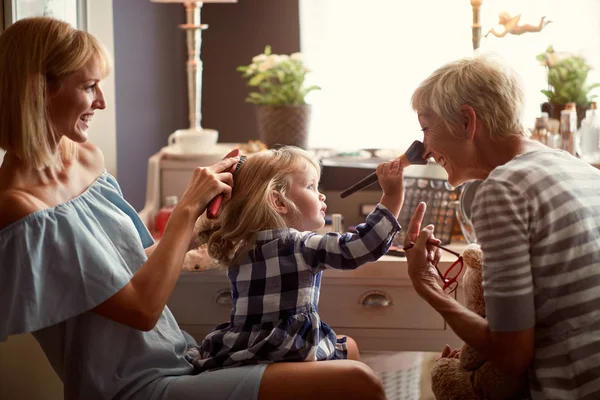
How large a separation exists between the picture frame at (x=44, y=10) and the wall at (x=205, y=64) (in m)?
0.51

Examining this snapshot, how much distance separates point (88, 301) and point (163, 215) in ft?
3.18

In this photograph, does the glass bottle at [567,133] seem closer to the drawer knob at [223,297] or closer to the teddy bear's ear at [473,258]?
the teddy bear's ear at [473,258]

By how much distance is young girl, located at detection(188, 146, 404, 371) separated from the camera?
5.20 feet

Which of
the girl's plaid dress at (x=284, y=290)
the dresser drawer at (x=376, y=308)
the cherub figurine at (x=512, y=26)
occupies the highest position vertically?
the cherub figurine at (x=512, y=26)

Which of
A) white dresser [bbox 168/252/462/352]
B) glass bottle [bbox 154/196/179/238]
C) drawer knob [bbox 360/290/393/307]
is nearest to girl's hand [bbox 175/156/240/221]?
white dresser [bbox 168/252/462/352]

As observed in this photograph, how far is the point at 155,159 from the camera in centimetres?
253

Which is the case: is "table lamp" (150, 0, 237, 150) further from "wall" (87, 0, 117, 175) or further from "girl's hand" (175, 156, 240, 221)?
"girl's hand" (175, 156, 240, 221)

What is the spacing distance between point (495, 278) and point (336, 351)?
0.56 metres

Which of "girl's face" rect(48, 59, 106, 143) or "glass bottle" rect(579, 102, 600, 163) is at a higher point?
"girl's face" rect(48, 59, 106, 143)

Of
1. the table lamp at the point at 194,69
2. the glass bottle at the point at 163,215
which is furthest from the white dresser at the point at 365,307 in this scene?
the table lamp at the point at 194,69

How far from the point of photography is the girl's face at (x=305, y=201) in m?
1.68

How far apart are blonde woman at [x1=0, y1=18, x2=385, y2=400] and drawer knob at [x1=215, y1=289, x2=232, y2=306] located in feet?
1.43

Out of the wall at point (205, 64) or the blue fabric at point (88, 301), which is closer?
the blue fabric at point (88, 301)

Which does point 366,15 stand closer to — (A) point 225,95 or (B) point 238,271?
(A) point 225,95
